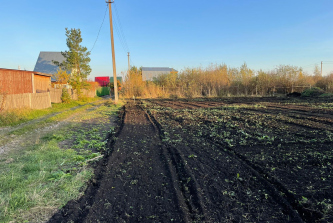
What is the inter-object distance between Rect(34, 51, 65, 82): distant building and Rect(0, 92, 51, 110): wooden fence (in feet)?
60.3

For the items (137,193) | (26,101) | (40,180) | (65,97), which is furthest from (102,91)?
(137,193)

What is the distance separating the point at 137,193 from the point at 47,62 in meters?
37.0

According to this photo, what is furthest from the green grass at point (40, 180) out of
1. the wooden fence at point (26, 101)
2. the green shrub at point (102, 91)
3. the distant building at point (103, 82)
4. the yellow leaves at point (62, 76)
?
the distant building at point (103, 82)

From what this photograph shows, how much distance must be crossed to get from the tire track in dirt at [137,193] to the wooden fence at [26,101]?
1065 cm

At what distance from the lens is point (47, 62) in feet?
110

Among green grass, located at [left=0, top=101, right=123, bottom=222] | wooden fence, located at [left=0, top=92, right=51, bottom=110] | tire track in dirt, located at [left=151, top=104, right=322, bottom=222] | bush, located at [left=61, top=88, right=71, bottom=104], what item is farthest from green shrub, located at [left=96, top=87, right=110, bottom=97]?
tire track in dirt, located at [left=151, top=104, right=322, bottom=222]

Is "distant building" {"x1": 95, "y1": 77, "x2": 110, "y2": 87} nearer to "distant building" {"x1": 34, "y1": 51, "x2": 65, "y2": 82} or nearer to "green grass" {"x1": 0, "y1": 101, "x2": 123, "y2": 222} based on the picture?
"distant building" {"x1": 34, "y1": 51, "x2": 65, "y2": 82}

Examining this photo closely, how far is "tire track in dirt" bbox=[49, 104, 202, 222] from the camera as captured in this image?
2693mm

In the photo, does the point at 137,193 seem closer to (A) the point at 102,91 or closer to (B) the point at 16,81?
(B) the point at 16,81

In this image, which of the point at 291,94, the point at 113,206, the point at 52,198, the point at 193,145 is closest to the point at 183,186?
the point at 113,206

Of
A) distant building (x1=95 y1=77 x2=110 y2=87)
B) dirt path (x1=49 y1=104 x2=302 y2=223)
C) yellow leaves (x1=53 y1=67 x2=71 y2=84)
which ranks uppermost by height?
distant building (x1=95 y1=77 x2=110 y2=87)

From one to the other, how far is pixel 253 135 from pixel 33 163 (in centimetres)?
625

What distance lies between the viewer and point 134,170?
4199mm

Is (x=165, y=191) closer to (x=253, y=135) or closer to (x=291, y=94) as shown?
(x=253, y=135)
